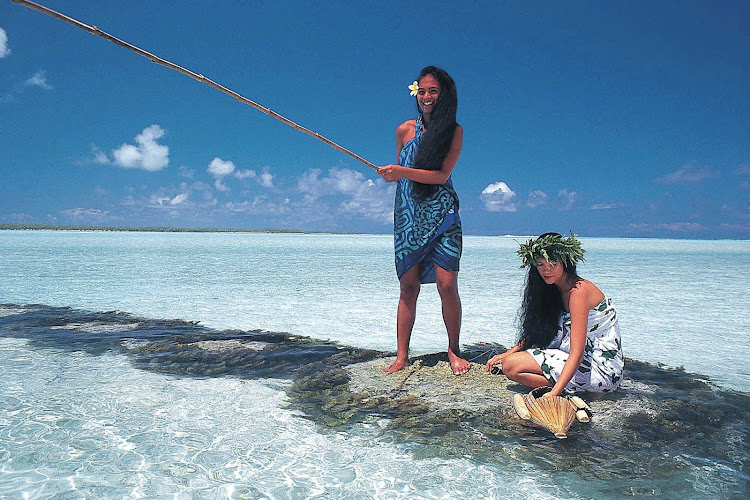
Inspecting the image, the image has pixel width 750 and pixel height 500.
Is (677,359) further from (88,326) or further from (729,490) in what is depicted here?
(88,326)

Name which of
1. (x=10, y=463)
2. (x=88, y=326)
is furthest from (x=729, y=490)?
(x=88, y=326)

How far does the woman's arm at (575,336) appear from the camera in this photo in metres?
2.70

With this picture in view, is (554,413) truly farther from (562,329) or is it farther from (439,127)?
(439,127)

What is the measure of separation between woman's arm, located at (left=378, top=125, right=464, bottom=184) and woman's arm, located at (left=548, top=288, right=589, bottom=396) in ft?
3.70

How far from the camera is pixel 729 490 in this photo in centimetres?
210

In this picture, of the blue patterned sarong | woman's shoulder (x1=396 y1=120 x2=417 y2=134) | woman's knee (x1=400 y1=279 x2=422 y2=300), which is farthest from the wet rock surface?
woman's shoulder (x1=396 y1=120 x2=417 y2=134)

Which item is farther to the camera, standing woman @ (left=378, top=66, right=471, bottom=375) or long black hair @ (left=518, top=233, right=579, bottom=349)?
standing woman @ (left=378, top=66, right=471, bottom=375)

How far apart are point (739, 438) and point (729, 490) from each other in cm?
70

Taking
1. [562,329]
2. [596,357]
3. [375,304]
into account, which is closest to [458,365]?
[562,329]

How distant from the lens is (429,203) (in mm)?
3566

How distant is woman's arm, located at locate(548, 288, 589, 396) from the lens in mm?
2699

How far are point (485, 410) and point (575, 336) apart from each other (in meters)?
0.67

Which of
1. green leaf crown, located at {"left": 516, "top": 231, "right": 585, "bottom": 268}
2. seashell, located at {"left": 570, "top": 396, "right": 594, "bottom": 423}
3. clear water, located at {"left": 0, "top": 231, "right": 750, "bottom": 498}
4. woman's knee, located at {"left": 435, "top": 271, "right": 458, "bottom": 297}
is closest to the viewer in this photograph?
clear water, located at {"left": 0, "top": 231, "right": 750, "bottom": 498}

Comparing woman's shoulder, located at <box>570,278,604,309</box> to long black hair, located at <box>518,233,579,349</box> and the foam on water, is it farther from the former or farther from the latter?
the foam on water
